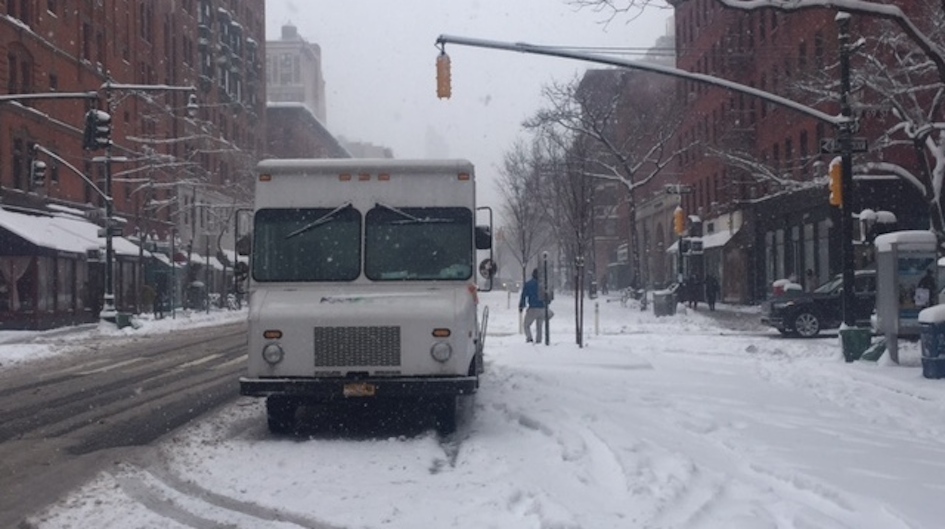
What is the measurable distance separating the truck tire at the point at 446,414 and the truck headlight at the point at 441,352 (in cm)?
52

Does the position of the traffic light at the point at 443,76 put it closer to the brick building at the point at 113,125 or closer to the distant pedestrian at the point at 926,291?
the distant pedestrian at the point at 926,291

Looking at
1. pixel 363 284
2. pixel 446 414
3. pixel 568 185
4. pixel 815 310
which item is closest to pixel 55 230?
pixel 568 185

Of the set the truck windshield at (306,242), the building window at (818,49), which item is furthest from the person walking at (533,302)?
the building window at (818,49)

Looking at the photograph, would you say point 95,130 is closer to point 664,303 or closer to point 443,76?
point 443,76

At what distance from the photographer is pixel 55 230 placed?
40469mm

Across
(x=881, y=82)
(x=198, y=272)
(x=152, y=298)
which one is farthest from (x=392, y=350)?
(x=198, y=272)

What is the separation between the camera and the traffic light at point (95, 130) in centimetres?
2775

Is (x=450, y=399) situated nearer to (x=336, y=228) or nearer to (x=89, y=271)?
(x=336, y=228)

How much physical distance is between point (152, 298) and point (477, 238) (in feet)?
120

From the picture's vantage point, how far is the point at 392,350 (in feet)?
34.0

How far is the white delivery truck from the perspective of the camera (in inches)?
408

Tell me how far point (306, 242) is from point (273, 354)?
1.53 metres

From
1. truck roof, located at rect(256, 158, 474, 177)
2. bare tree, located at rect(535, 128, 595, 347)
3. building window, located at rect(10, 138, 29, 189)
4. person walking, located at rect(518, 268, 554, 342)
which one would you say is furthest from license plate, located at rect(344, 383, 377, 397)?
building window, located at rect(10, 138, 29, 189)

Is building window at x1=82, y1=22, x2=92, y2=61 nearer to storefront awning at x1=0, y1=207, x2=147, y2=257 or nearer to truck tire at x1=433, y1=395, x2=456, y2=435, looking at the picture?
storefront awning at x1=0, y1=207, x2=147, y2=257
